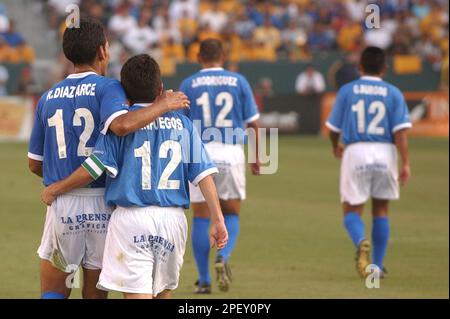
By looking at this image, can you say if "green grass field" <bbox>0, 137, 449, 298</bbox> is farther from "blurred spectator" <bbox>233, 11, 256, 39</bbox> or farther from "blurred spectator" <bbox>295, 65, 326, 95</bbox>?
"blurred spectator" <bbox>233, 11, 256, 39</bbox>

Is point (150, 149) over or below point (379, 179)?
below

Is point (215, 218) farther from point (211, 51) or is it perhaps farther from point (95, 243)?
point (211, 51)

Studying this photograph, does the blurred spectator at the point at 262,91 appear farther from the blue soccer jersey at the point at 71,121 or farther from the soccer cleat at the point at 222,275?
the blue soccer jersey at the point at 71,121

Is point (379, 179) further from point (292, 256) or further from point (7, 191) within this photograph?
point (7, 191)

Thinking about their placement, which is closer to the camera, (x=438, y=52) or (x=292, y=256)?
(x=292, y=256)

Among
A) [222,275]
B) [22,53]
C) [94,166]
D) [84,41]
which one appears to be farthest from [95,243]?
[22,53]

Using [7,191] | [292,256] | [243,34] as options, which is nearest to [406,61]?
[243,34]

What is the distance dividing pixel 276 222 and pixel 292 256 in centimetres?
277

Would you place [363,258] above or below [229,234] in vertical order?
below

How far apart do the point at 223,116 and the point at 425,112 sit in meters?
19.4

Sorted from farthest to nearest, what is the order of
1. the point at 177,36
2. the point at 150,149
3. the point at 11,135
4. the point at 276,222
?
the point at 177,36, the point at 11,135, the point at 276,222, the point at 150,149

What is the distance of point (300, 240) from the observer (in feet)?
47.6

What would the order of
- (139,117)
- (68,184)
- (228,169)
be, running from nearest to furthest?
(139,117), (68,184), (228,169)

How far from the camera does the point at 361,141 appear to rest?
1252cm
